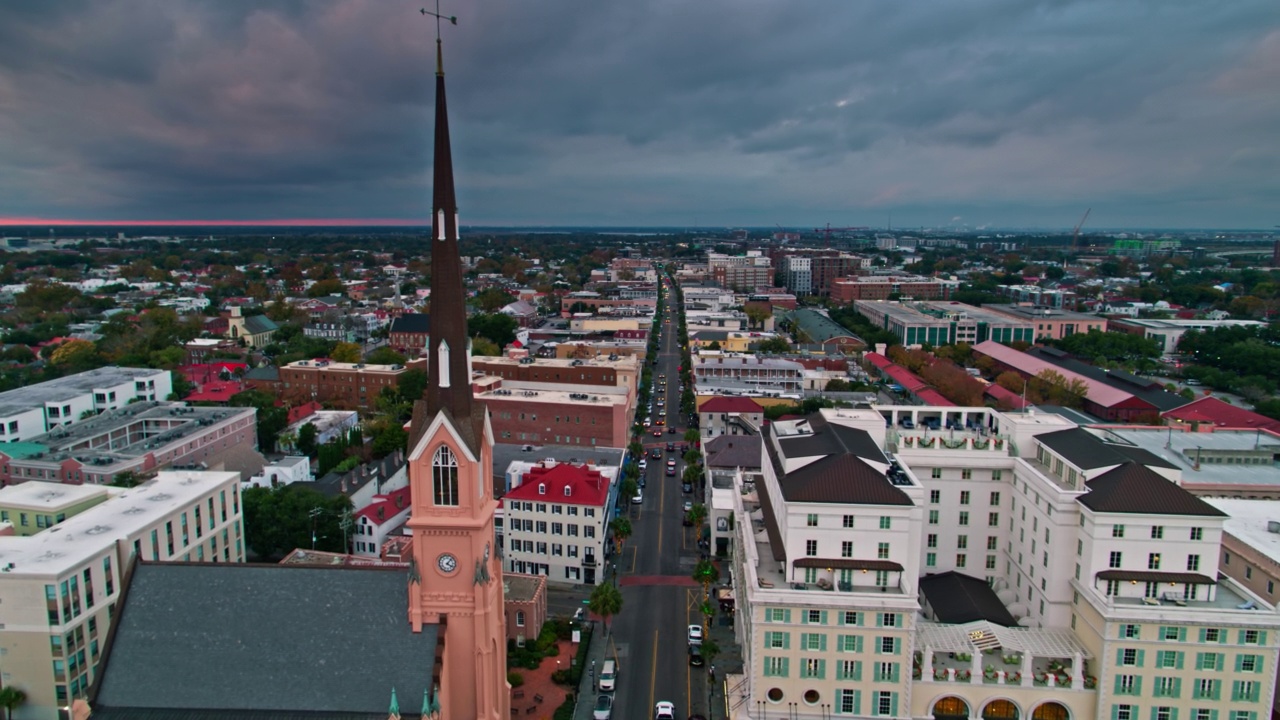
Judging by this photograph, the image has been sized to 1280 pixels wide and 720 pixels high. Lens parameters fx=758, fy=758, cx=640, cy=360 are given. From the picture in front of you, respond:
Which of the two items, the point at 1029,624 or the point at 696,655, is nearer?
the point at 1029,624

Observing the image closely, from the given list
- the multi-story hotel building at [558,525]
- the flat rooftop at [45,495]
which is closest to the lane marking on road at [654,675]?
the multi-story hotel building at [558,525]

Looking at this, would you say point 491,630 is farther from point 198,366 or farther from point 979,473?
point 198,366

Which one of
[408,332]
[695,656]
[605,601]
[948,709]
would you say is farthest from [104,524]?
[408,332]

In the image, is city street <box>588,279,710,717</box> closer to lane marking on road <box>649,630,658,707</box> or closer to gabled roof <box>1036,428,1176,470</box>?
lane marking on road <box>649,630,658,707</box>

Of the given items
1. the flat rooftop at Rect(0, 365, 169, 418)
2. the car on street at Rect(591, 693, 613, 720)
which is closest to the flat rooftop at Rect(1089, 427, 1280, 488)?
the car on street at Rect(591, 693, 613, 720)

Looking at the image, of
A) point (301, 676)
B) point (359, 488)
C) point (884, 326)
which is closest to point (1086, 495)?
point (301, 676)

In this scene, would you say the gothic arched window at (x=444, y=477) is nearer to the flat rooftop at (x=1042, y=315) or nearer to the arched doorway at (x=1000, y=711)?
the arched doorway at (x=1000, y=711)

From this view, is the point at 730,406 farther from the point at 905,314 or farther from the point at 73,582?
the point at 905,314
